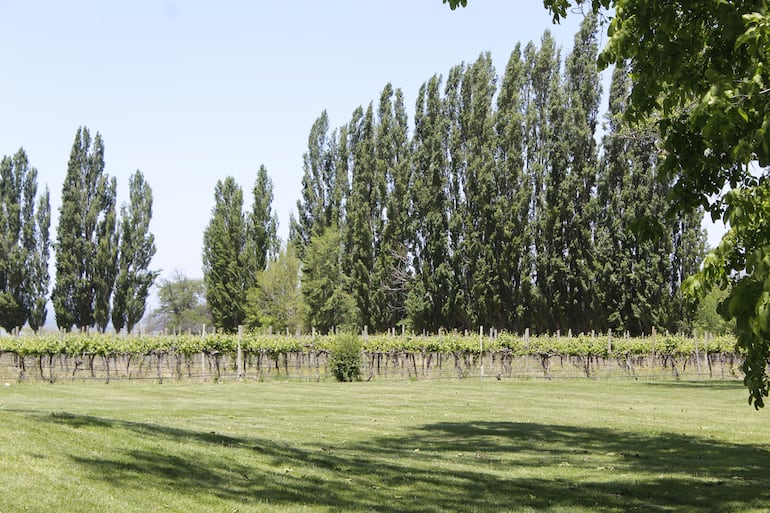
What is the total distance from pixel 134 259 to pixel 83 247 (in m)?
3.16

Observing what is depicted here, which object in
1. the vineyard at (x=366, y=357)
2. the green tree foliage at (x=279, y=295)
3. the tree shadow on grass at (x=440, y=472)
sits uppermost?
the green tree foliage at (x=279, y=295)

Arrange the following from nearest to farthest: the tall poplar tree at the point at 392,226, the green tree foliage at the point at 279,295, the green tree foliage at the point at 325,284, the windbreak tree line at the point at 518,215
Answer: the windbreak tree line at the point at 518,215 < the tall poplar tree at the point at 392,226 < the green tree foliage at the point at 325,284 < the green tree foliage at the point at 279,295

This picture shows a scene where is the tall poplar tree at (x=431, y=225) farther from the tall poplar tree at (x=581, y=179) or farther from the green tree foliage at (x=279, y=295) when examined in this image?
the green tree foliage at (x=279, y=295)

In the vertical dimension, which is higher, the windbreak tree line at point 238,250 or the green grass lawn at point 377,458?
the windbreak tree line at point 238,250

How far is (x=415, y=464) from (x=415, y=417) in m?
7.19

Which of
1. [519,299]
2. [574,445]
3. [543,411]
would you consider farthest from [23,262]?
[574,445]

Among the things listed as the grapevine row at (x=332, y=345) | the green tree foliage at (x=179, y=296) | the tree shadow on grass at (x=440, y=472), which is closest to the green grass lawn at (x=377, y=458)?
the tree shadow on grass at (x=440, y=472)

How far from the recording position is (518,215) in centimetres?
4584

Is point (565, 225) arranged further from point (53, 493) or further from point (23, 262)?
point (53, 493)

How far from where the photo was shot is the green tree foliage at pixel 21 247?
5322cm

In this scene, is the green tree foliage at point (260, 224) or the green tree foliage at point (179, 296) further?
the green tree foliage at point (179, 296)

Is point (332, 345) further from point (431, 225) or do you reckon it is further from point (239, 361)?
point (431, 225)

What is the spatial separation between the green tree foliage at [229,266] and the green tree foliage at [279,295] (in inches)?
36.4

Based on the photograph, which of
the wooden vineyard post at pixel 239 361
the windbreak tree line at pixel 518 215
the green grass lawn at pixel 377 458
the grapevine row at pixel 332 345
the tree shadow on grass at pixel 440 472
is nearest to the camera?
the green grass lawn at pixel 377 458
